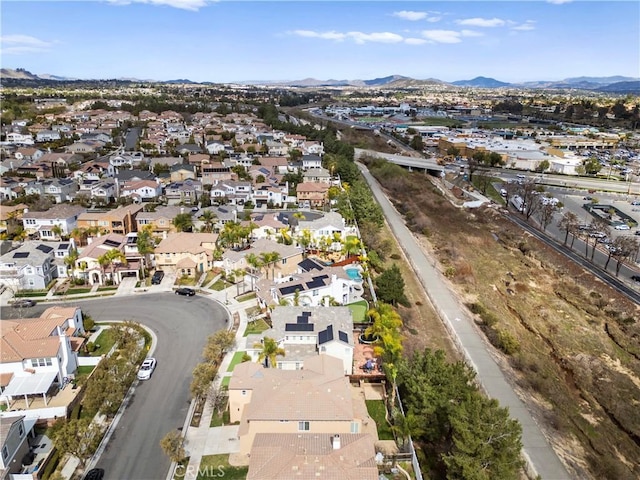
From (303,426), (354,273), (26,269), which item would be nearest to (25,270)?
(26,269)

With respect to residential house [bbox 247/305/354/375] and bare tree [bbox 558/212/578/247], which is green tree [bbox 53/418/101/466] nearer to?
residential house [bbox 247/305/354/375]

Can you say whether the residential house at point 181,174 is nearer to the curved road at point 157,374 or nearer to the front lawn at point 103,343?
the curved road at point 157,374

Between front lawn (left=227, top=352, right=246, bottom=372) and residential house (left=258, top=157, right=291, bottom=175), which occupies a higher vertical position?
residential house (left=258, top=157, right=291, bottom=175)

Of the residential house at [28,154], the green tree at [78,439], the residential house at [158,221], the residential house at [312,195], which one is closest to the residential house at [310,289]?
the green tree at [78,439]

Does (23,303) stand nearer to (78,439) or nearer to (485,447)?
(78,439)

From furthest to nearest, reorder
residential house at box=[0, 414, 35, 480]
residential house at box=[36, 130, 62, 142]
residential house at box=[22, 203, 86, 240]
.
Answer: residential house at box=[36, 130, 62, 142] → residential house at box=[22, 203, 86, 240] → residential house at box=[0, 414, 35, 480]

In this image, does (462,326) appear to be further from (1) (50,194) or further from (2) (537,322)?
(1) (50,194)

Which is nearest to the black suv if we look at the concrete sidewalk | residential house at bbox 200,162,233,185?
the concrete sidewalk
